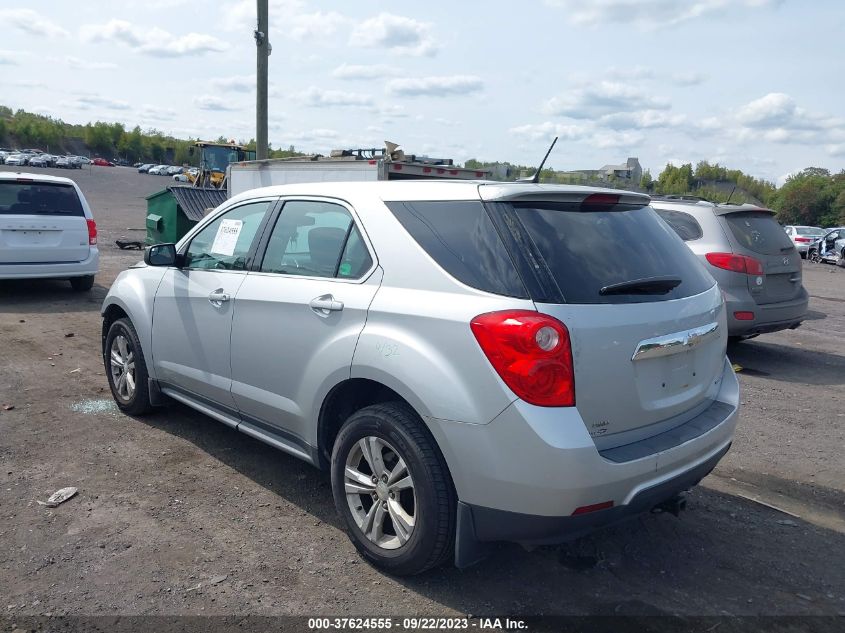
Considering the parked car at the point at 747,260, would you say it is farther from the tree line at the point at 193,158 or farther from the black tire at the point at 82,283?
the tree line at the point at 193,158

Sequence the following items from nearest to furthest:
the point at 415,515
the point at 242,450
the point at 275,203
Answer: the point at 415,515, the point at 275,203, the point at 242,450

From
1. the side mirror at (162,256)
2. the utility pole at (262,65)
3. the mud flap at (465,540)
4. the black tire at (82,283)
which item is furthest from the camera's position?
the utility pole at (262,65)

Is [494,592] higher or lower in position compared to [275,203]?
lower

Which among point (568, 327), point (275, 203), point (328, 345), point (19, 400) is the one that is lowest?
point (19, 400)

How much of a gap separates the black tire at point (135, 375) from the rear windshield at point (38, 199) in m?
5.43

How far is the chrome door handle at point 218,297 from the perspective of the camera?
14.6ft

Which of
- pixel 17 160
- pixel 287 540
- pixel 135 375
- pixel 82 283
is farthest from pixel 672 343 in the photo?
pixel 17 160

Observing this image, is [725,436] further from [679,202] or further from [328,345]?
[679,202]

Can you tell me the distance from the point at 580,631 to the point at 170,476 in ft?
8.85

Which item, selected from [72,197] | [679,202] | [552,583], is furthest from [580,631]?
[72,197]

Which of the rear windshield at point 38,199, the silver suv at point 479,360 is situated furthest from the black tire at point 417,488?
the rear windshield at point 38,199

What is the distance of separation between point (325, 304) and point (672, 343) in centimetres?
168

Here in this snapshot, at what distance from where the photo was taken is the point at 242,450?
503 cm

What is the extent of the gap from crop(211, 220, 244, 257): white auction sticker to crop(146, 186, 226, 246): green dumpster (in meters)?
10.3
